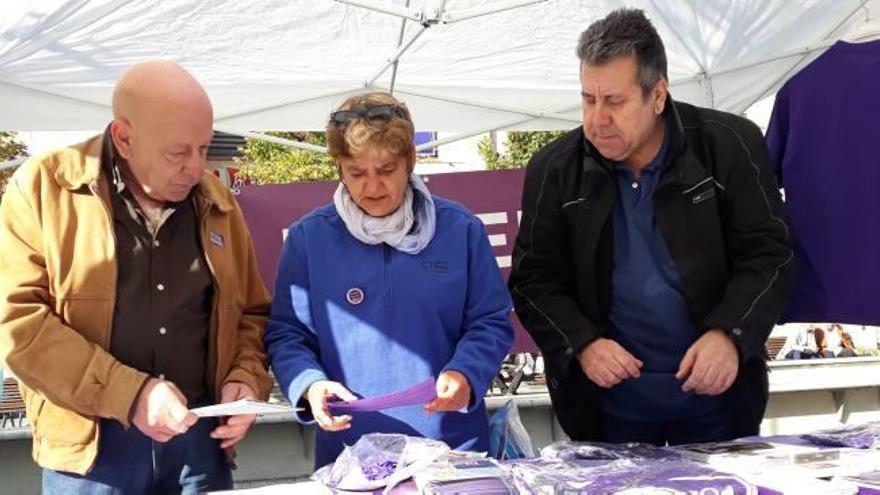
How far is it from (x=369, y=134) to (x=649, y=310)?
2.51 ft

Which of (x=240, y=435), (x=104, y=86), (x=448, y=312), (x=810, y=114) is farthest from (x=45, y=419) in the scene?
(x=104, y=86)

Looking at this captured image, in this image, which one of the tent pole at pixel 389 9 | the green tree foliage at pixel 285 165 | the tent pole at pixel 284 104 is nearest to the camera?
the tent pole at pixel 389 9

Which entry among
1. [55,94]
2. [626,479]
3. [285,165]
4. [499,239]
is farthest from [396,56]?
[285,165]

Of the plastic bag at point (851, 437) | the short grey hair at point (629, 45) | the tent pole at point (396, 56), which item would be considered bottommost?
the plastic bag at point (851, 437)

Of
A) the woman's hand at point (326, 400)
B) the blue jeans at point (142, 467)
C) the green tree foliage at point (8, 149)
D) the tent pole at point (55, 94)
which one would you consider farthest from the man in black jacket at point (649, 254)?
the green tree foliage at point (8, 149)

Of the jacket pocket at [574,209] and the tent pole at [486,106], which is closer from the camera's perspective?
the jacket pocket at [574,209]

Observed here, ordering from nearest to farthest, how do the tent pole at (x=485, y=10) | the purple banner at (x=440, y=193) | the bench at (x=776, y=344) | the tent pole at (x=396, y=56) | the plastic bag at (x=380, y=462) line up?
the plastic bag at (x=380, y=462)
the tent pole at (x=485, y=10)
the tent pole at (x=396, y=56)
the purple banner at (x=440, y=193)
the bench at (x=776, y=344)

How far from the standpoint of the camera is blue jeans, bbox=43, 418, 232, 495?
5.83 ft

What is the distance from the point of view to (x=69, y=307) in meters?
1.74

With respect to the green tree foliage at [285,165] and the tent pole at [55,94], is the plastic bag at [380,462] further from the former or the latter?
the green tree foliage at [285,165]

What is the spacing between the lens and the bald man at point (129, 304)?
5.49ft

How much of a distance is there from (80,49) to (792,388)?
4.13m

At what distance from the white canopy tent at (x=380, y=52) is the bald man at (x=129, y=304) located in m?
2.28

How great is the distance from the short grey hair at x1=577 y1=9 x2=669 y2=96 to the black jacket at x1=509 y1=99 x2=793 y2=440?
142mm
